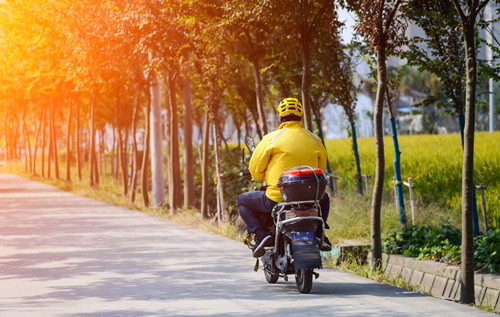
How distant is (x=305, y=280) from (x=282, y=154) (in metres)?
1.28

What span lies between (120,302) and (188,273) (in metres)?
2.12

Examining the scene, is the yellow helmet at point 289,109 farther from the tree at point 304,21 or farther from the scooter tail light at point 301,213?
the tree at point 304,21

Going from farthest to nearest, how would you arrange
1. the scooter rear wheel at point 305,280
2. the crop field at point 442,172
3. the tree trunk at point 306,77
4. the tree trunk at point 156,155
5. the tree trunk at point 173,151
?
the tree trunk at point 156,155
the tree trunk at point 173,151
the crop field at point 442,172
the tree trunk at point 306,77
the scooter rear wheel at point 305,280

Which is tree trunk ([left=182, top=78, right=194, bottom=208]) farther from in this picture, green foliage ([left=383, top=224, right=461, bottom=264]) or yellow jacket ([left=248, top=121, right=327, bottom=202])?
yellow jacket ([left=248, top=121, right=327, bottom=202])

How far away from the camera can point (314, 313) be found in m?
7.32

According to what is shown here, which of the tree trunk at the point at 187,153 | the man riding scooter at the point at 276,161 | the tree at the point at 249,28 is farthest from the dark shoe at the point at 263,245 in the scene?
the tree trunk at the point at 187,153

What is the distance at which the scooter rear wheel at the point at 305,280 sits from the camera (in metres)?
8.30

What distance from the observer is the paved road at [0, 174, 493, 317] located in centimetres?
766

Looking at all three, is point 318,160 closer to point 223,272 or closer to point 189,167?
point 223,272

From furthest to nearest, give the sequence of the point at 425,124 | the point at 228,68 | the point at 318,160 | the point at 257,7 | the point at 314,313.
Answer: the point at 425,124
the point at 228,68
the point at 257,7
the point at 318,160
the point at 314,313

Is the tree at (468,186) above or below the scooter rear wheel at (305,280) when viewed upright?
above

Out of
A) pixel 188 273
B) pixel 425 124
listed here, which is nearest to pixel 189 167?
pixel 188 273

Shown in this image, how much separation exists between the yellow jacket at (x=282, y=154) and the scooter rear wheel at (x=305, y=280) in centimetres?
79

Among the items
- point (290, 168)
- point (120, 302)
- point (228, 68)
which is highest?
point (228, 68)
